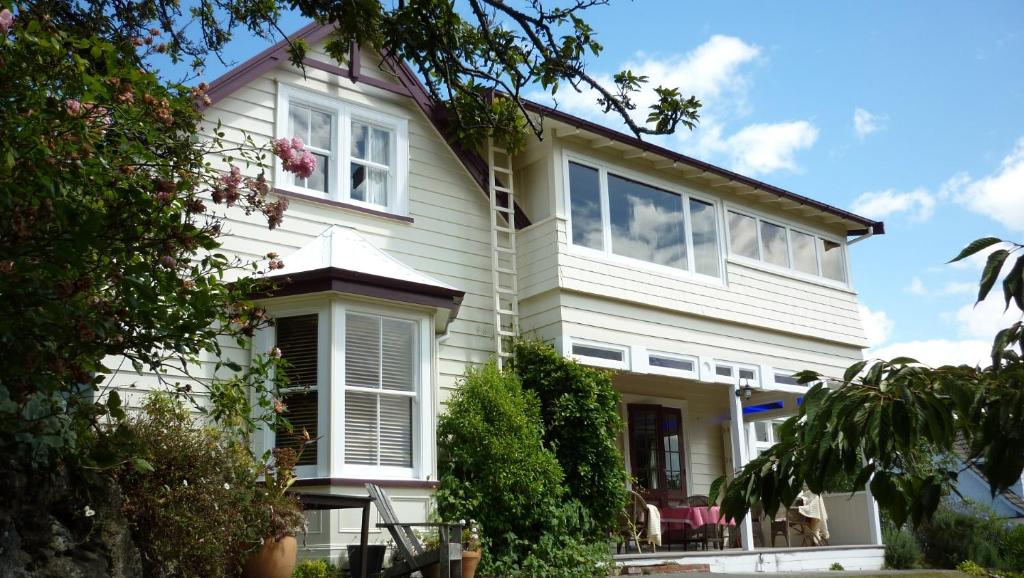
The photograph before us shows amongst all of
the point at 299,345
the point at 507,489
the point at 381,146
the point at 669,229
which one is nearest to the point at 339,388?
the point at 299,345

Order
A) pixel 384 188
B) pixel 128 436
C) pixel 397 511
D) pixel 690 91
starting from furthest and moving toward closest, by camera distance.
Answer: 1. pixel 384 188
2. pixel 397 511
3. pixel 690 91
4. pixel 128 436

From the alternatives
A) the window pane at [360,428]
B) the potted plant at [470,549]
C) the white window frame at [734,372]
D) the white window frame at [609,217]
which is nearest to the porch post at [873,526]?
the white window frame at [734,372]

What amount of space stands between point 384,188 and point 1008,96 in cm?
714

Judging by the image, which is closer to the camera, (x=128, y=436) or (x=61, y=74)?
(x=61, y=74)

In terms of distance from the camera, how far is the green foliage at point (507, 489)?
33.3 ft

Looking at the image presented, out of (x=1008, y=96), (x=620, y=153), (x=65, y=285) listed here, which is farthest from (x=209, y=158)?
(x=1008, y=96)

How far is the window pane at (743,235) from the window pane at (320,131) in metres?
6.55

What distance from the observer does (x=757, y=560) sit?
42.4 feet

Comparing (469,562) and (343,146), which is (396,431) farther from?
(343,146)

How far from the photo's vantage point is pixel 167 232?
421 cm

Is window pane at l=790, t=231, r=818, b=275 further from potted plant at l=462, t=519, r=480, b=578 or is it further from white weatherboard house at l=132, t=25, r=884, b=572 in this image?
potted plant at l=462, t=519, r=480, b=578

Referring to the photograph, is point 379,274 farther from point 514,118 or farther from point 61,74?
point 61,74

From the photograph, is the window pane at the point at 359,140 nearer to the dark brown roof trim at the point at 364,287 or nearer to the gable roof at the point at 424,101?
the gable roof at the point at 424,101

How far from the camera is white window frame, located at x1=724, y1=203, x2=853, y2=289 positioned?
48.2 feet
